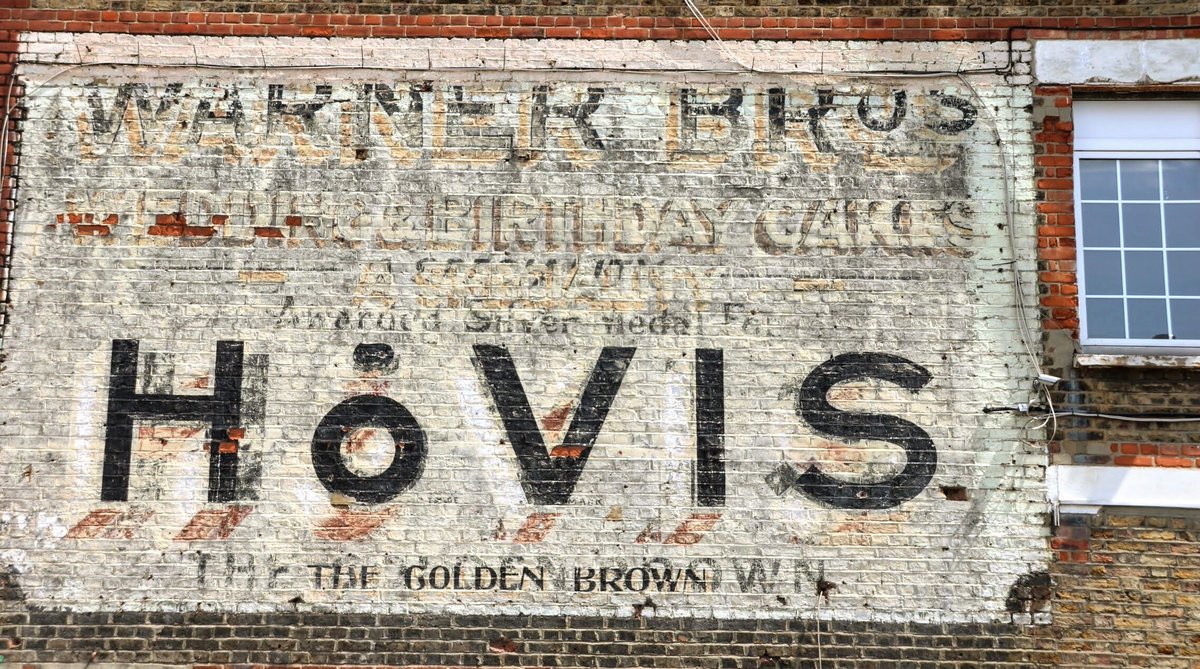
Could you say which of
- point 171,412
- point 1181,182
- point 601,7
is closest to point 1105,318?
point 1181,182

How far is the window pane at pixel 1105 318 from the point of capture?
20.1 feet

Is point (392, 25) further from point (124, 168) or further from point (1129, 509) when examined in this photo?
point (1129, 509)

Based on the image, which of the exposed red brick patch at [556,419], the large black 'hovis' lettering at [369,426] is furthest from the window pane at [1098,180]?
the large black 'hovis' lettering at [369,426]

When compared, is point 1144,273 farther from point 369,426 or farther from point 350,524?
point 350,524

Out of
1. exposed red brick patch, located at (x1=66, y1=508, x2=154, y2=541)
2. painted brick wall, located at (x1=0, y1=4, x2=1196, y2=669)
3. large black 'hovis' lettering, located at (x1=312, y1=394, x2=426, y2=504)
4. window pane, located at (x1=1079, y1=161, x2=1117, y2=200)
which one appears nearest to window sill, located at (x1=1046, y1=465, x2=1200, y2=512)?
painted brick wall, located at (x1=0, y1=4, x2=1196, y2=669)

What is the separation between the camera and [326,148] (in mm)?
6262

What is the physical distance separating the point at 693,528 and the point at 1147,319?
10.4 ft

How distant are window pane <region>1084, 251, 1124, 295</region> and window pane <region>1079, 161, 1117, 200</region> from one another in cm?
38

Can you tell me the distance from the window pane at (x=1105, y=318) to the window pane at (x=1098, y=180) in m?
0.68

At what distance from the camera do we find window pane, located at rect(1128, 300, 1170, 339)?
6.10 m

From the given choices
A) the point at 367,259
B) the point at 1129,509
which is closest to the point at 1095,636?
the point at 1129,509

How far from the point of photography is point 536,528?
5.88 metres

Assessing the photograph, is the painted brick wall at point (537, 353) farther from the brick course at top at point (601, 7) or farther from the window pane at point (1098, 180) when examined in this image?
the window pane at point (1098, 180)

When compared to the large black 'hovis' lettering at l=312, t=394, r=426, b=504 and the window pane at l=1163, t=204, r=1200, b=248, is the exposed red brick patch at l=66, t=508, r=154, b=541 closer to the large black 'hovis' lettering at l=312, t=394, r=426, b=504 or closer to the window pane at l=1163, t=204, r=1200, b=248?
the large black 'hovis' lettering at l=312, t=394, r=426, b=504
